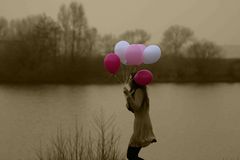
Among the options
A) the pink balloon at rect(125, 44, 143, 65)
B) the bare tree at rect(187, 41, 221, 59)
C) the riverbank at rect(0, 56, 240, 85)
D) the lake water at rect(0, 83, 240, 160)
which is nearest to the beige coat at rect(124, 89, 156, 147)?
the pink balloon at rect(125, 44, 143, 65)

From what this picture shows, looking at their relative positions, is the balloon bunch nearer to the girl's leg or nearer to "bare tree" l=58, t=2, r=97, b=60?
the girl's leg

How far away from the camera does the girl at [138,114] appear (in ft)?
15.8

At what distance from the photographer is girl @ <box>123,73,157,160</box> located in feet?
15.8

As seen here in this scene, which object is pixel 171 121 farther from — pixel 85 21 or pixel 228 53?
pixel 228 53

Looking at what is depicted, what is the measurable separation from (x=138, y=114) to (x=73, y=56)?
3462 centimetres

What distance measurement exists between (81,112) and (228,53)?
29.4m

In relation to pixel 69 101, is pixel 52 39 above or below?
above

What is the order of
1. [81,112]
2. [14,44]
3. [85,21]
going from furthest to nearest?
[85,21] < [14,44] < [81,112]

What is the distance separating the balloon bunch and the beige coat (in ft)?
0.58

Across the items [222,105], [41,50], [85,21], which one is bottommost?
[222,105]

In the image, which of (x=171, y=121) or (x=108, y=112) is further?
(x=108, y=112)

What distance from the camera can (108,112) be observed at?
21.3 metres

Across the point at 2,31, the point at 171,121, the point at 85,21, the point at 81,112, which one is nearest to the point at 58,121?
the point at 81,112

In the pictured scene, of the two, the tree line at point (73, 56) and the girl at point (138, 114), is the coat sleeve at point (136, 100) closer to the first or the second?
the girl at point (138, 114)
